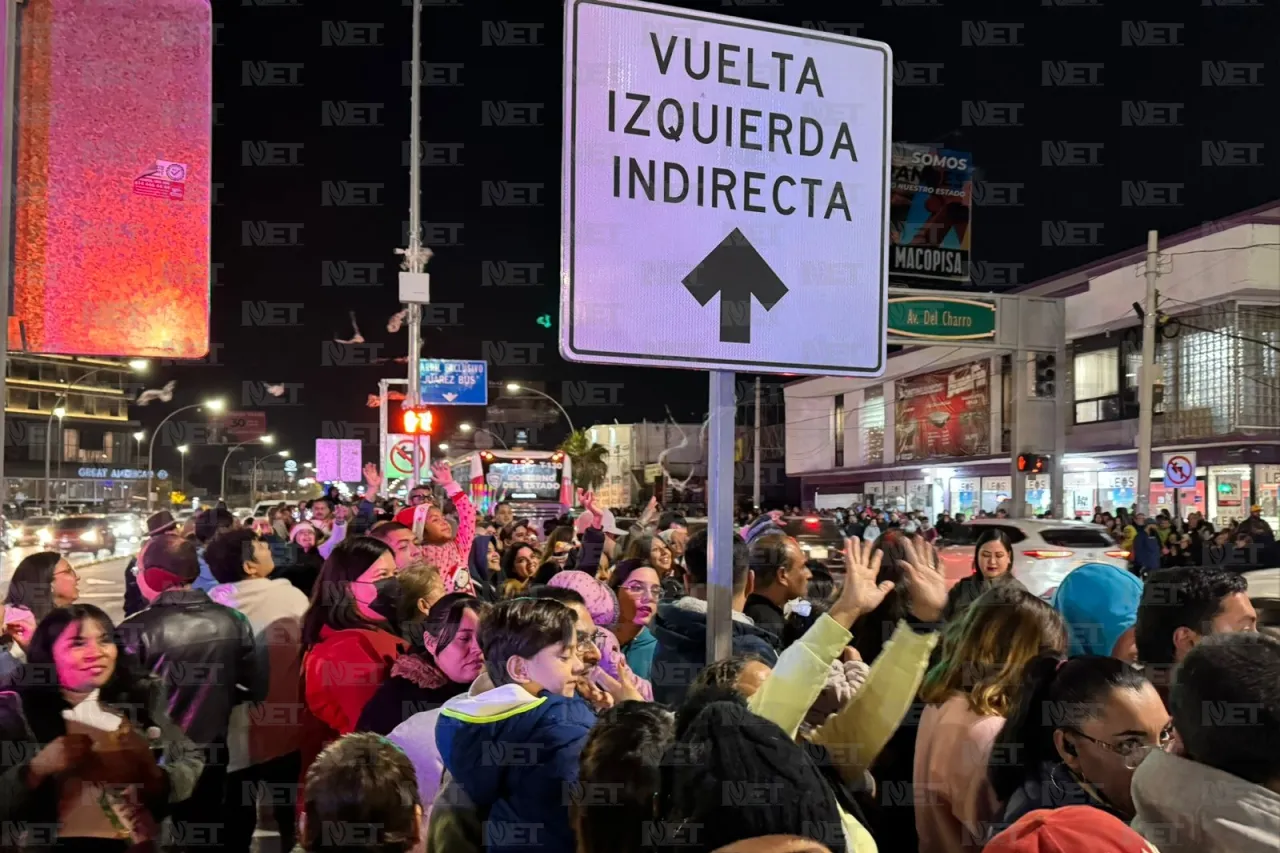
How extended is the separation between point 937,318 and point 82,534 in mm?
25030

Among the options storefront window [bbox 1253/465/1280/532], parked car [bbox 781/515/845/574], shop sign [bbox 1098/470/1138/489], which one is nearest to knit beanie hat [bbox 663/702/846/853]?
parked car [bbox 781/515/845/574]

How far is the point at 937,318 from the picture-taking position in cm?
2108

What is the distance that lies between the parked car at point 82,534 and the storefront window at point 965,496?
93.1 ft

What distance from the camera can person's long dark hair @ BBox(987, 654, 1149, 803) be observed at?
2.49 m

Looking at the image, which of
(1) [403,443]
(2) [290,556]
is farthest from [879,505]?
(2) [290,556]

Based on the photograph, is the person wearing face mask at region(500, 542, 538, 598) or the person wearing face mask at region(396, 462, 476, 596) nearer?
the person wearing face mask at region(396, 462, 476, 596)

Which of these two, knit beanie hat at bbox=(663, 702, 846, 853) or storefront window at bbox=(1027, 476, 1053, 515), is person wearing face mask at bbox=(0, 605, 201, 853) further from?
storefront window at bbox=(1027, 476, 1053, 515)

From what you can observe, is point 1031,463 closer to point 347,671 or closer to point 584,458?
point 347,671

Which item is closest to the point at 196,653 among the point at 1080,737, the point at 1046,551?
the point at 1080,737

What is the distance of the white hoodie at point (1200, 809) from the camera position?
1.87 metres

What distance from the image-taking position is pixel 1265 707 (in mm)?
1992

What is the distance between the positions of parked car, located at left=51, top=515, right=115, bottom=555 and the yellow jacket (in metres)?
29.5

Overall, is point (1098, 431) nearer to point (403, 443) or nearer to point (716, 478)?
point (403, 443)

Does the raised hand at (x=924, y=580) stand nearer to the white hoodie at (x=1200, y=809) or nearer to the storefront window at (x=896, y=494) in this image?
the white hoodie at (x=1200, y=809)
